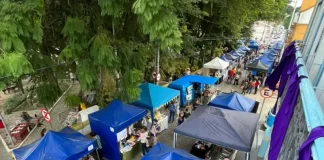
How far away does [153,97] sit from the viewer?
36.4 ft

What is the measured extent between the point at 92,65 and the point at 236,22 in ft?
47.3

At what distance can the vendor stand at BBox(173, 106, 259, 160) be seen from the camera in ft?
23.4

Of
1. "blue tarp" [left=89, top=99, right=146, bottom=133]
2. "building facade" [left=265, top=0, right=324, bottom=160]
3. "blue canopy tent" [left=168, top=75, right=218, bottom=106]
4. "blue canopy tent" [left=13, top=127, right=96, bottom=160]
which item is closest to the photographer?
"building facade" [left=265, top=0, right=324, bottom=160]

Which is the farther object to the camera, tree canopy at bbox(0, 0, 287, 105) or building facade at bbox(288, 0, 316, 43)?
building facade at bbox(288, 0, 316, 43)

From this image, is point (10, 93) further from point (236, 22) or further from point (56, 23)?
point (236, 22)

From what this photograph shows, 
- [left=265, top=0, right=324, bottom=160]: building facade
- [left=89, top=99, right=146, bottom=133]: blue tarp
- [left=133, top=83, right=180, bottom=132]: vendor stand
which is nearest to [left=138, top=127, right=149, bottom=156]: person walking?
[left=89, top=99, right=146, bottom=133]: blue tarp

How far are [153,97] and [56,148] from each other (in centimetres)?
537

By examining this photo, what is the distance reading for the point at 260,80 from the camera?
60.6 feet

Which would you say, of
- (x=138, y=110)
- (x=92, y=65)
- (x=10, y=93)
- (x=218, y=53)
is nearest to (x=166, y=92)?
(x=138, y=110)

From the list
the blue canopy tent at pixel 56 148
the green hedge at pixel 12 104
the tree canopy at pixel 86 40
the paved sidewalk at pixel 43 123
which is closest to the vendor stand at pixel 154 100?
the tree canopy at pixel 86 40

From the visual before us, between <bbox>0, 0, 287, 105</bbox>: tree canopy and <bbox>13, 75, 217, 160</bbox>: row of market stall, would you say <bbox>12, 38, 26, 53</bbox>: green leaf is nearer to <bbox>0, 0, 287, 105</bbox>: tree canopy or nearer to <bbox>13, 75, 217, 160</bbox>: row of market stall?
<bbox>0, 0, 287, 105</bbox>: tree canopy

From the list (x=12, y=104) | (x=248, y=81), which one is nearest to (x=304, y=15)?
(x=248, y=81)

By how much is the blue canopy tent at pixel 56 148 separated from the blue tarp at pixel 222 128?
3731mm

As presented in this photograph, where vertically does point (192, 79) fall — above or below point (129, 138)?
above
